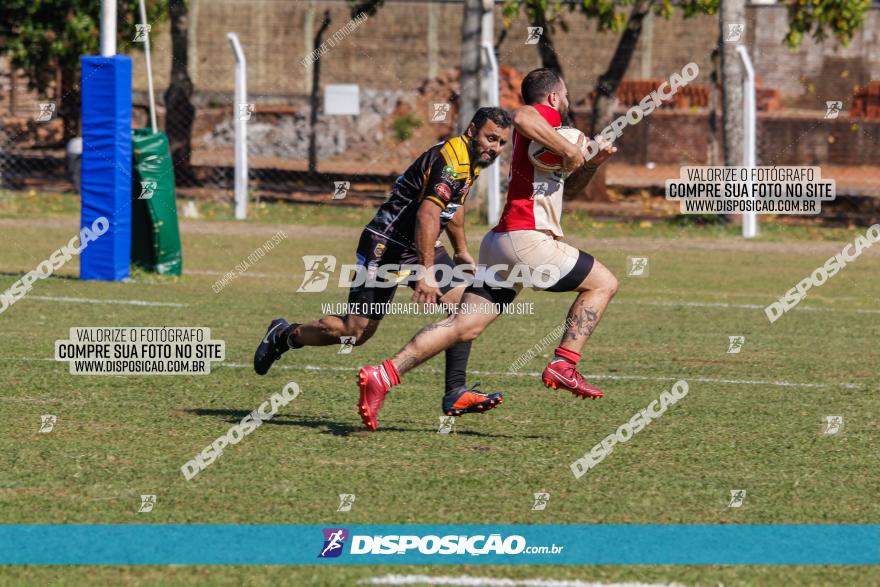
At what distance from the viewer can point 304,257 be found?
735 inches

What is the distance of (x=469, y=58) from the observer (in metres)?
23.6

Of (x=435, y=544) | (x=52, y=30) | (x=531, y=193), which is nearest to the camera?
(x=435, y=544)

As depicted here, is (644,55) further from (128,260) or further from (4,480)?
(4,480)

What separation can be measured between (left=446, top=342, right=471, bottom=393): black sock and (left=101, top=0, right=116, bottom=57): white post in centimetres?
813

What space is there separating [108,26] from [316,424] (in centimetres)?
817

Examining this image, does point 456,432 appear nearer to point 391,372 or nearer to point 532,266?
point 391,372

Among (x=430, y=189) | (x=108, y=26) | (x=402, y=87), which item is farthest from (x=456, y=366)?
(x=402, y=87)

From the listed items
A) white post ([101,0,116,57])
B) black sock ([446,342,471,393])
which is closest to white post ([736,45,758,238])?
white post ([101,0,116,57])

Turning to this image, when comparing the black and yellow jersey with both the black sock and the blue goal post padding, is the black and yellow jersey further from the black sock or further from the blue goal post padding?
the blue goal post padding

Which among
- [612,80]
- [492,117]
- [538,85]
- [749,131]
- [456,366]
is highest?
[538,85]

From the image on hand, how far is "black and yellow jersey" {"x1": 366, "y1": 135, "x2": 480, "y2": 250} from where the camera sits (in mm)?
7871

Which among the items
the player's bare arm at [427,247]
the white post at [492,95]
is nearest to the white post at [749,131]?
the white post at [492,95]

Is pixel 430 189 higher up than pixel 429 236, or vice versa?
pixel 430 189

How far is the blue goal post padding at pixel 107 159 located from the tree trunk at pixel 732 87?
10203 millimetres
